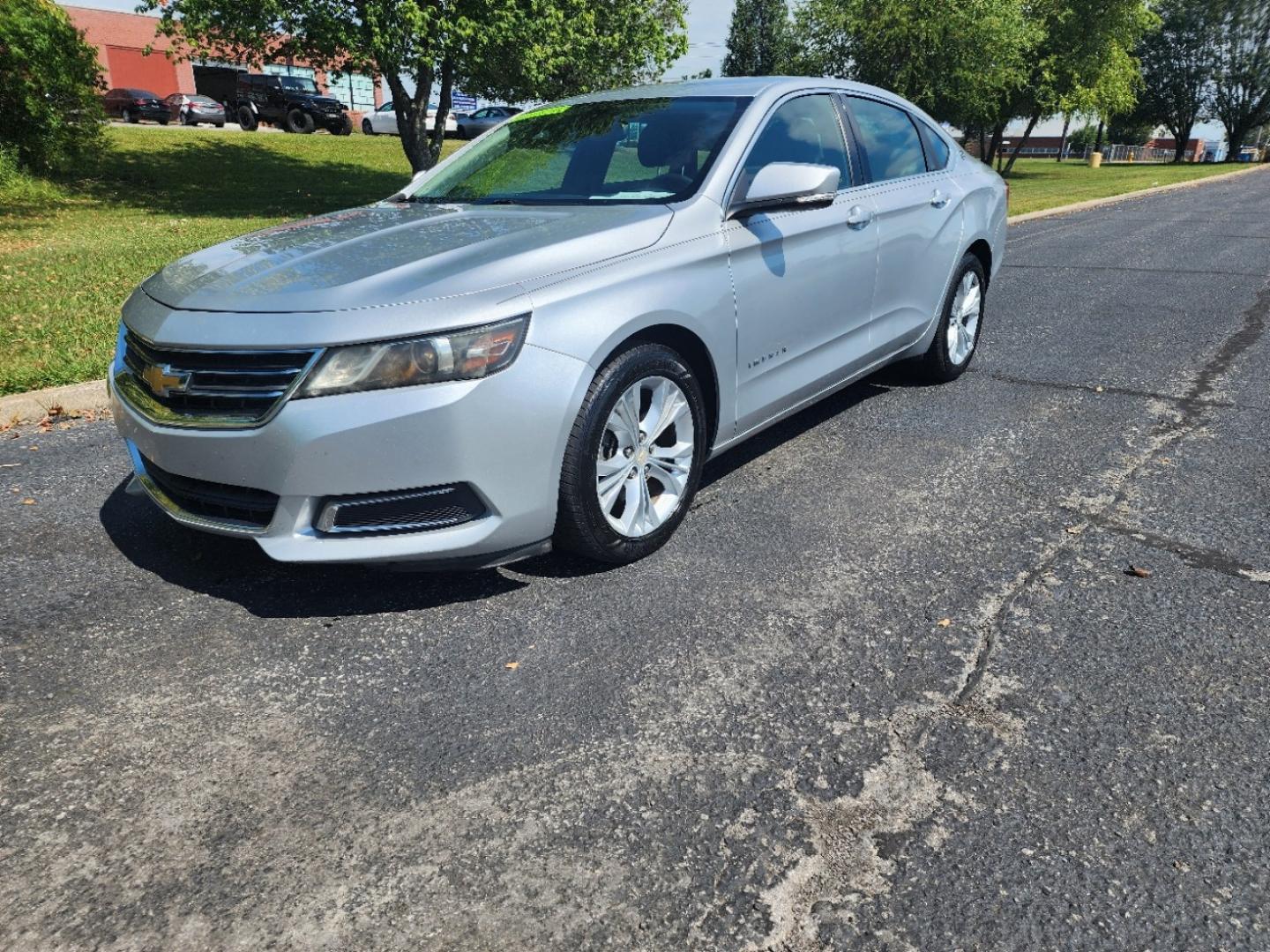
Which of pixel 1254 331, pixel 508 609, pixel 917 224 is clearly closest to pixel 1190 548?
pixel 917 224

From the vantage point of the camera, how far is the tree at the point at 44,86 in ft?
52.5

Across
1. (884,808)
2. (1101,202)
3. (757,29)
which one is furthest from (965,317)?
(757,29)

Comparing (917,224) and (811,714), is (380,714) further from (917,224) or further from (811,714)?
(917,224)

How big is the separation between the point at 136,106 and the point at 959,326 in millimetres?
34650

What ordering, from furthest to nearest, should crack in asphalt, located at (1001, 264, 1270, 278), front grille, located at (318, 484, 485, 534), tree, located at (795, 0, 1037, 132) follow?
tree, located at (795, 0, 1037, 132)
crack in asphalt, located at (1001, 264, 1270, 278)
front grille, located at (318, 484, 485, 534)

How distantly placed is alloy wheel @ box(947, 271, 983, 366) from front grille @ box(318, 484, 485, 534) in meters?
3.63

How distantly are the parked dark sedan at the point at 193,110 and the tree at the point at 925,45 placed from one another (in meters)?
19.6

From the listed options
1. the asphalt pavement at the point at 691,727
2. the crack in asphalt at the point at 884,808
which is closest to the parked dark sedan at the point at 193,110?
the asphalt pavement at the point at 691,727

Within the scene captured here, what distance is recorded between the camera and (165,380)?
3.05m

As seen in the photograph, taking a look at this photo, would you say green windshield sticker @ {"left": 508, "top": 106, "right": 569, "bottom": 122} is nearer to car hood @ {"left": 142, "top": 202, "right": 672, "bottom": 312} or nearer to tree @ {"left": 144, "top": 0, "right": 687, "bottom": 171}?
car hood @ {"left": 142, "top": 202, "right": 672, "bottom": 312}

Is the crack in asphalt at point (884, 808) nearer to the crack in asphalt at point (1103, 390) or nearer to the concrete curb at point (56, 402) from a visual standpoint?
the crack in asphalt at point (1103, 390)

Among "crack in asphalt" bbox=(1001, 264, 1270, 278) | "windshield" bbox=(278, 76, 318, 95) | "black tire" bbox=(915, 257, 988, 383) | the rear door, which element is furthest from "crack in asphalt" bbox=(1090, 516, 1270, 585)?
"windshield" bbox=(278, 76, 318, 95)

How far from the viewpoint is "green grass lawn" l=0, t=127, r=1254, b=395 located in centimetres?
687

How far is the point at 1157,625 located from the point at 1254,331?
5.31 m
